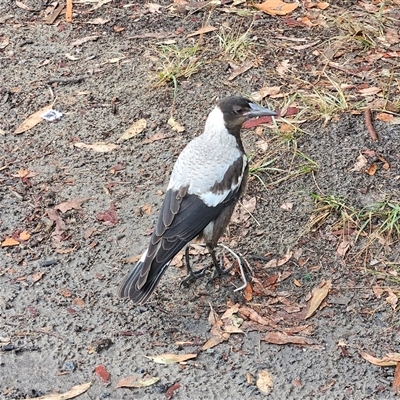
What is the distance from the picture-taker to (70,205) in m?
5.37

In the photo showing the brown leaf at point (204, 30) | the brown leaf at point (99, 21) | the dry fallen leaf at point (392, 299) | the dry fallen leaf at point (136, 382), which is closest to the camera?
the dry fallen leaf at point (136, 382)

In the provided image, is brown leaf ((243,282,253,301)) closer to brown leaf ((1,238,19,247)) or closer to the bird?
the bird

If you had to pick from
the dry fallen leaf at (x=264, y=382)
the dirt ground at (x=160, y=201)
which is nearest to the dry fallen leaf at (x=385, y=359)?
the dirt ground at (x=160, y=201)

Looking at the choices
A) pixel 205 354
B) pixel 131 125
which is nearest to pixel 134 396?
pixel 205 354

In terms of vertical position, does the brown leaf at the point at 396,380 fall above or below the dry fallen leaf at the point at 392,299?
above

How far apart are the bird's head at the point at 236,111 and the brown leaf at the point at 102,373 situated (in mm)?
1662

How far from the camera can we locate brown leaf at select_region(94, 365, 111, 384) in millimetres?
4164

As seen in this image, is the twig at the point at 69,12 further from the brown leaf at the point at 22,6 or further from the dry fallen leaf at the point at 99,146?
the dry fallen leaf at the point at 99,146

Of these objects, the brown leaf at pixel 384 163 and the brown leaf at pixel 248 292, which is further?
the brown leaf at pixel 384 163

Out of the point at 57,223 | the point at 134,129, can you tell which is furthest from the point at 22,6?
the point at 57,223

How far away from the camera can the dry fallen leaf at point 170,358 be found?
A: 167 inches

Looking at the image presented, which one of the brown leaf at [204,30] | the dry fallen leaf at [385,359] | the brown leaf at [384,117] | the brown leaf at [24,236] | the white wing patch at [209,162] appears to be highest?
the white wing patch at [209,162]

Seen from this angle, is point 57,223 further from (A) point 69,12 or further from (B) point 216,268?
(A) point 69,12

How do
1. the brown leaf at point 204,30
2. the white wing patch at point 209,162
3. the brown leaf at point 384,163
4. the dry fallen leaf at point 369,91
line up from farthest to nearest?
the brown leaf at point 204,30 → the dry fallen leaf at point 369,91 → the brown leaf at point 384,163 → the white wing patch at point 209,162
